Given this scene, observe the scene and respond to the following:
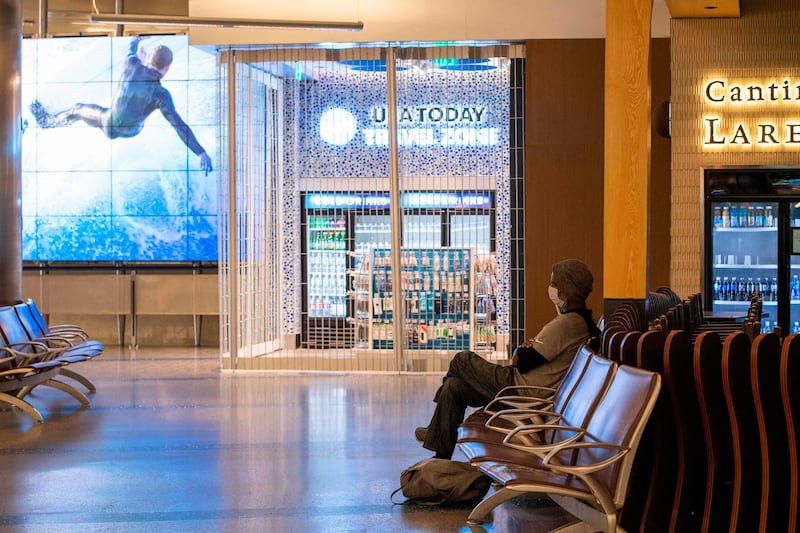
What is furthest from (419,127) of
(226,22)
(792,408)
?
(792,408)

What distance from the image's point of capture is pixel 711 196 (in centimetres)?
995

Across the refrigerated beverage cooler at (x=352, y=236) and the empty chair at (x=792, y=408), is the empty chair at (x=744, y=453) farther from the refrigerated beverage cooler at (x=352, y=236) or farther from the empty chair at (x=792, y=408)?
the refrigerated beverage cooler at (x=352, y=236)

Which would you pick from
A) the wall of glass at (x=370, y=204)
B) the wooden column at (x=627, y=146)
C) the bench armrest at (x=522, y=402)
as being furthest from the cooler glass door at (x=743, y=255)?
the bench armrest at (x=522, y=402)

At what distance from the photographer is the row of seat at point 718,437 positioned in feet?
10.1

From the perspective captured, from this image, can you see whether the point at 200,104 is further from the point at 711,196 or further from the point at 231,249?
the point at 711,196

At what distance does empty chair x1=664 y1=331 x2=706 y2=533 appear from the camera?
139 inches

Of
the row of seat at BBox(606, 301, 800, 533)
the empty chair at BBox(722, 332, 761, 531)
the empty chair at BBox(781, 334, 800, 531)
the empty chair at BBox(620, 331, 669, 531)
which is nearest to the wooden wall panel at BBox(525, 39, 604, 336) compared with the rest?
the row of seat at BBox(606, 301, 800, 533)

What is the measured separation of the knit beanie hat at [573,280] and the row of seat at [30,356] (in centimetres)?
423

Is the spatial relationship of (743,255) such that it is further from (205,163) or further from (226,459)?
(205,163)

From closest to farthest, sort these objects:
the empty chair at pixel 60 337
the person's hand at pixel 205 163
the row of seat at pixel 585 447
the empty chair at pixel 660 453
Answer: the row of seat at pixel 585 447 → the empty chair at pixel 660 453 → the empty chair at pixel 60 337 → the person's hand at pixel 205 163

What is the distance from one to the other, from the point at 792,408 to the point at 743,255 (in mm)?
7514

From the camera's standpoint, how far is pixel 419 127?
404 inches

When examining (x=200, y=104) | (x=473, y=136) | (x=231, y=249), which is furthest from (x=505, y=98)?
(x=200, y=104)

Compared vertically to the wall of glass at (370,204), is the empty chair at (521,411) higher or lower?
lower
